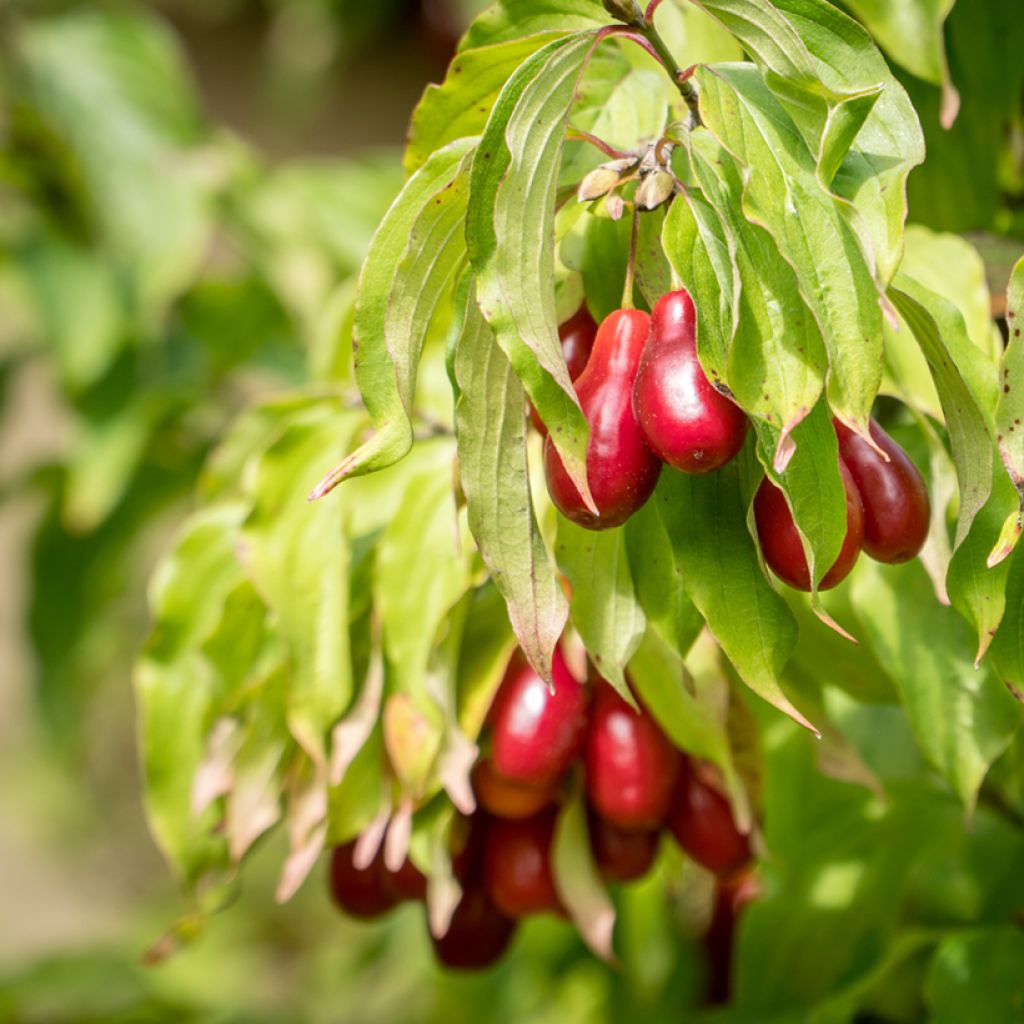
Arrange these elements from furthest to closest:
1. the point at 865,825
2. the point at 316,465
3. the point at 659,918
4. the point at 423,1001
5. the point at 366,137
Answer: the point at 366,137, the point at 423,1001, the point at 659,918, the point at 865,825, the point at 316,465

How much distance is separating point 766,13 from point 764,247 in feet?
0.35

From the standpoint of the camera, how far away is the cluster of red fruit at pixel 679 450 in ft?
1.70

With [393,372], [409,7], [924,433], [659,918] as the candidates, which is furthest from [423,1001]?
[409,7]

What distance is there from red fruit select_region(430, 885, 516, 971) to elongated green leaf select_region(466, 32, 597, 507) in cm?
49

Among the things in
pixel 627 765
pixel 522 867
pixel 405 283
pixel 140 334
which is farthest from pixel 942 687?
pixel 140 334

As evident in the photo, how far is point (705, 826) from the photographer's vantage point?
867 millimetres

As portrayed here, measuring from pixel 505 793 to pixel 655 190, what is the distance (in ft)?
1.35

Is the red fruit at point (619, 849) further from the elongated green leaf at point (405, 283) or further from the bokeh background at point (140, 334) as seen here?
the elongated green leaf at point (405, 283)

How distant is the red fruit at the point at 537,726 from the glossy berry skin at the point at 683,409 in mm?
287

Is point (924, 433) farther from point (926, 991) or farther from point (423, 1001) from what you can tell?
point (423, 1001)

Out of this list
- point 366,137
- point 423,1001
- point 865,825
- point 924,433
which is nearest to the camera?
point 924,433

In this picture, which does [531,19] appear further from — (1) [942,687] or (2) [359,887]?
(2) [359,887]

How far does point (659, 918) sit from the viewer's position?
1.13 metres

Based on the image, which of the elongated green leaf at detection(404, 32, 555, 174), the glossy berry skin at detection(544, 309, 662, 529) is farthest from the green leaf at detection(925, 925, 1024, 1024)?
the elongated green leaf at detection(404, 32, 555, 174)
